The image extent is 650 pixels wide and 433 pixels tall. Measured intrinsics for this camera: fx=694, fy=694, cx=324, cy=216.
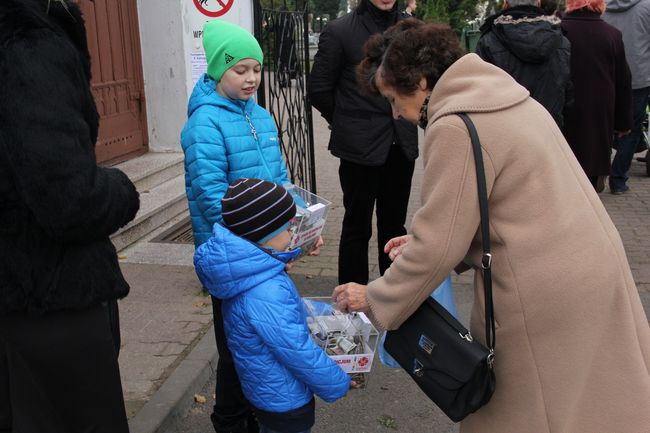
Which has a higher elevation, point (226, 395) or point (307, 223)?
point (307, 223)

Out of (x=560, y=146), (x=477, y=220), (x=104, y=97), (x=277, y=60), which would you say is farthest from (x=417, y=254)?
(x=104, y=97)

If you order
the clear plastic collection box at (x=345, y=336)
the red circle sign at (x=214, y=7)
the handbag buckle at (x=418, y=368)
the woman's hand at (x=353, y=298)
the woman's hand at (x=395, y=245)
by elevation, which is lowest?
the clear plastic collection box at (x=345, y=336)

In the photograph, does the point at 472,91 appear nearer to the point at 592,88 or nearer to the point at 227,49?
the point at 227,49

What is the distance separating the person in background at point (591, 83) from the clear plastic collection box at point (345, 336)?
10.2 feet

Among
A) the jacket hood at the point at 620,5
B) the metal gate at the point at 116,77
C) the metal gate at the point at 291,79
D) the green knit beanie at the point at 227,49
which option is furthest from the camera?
the jacket hood at the point at 620,5

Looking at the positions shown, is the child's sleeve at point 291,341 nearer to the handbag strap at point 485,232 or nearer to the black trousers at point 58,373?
the black trousers at point 58,373

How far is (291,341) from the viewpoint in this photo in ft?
7.66

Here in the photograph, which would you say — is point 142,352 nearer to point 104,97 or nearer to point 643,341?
point 643,341

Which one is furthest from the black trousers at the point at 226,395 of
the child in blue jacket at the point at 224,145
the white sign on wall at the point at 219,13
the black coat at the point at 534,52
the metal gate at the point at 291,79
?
the metal gate at the point at 291,79

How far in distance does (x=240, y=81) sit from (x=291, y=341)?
1.31m

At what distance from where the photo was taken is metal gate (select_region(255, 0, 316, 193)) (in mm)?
5750

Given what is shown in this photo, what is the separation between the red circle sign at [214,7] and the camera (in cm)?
503

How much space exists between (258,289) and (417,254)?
65 cm

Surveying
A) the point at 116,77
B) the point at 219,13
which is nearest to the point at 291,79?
the point at 219,13
